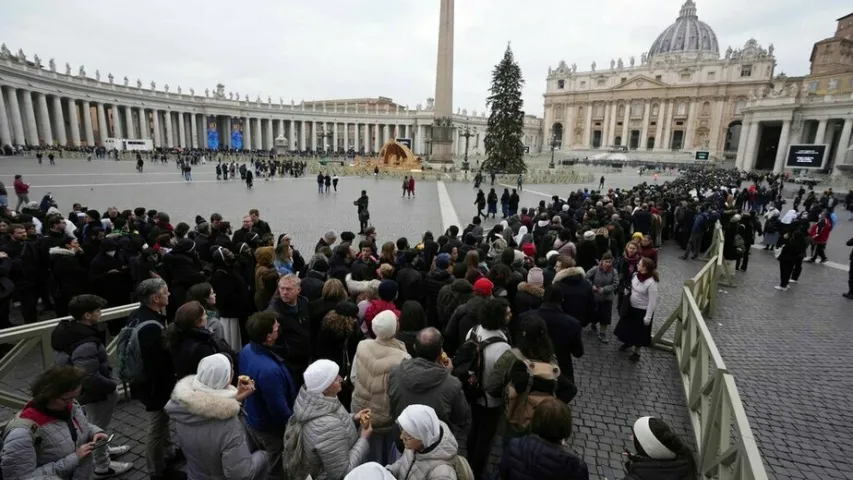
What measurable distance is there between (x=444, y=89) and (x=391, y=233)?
94.8 ft

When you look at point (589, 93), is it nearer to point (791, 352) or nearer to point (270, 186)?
point (270, 186)

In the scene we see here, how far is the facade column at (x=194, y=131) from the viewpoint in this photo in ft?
247

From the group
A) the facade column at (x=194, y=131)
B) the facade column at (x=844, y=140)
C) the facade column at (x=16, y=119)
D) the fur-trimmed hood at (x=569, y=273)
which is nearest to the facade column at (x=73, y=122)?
the facade column at (x=16, y=119)

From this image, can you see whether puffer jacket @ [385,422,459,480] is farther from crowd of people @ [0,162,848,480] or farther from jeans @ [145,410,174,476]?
jeans @ [145,410,174,476]

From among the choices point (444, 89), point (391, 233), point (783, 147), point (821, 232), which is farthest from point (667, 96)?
point (391, 233)

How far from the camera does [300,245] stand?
1267 cm

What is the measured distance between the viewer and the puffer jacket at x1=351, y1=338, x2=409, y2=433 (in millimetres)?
3426

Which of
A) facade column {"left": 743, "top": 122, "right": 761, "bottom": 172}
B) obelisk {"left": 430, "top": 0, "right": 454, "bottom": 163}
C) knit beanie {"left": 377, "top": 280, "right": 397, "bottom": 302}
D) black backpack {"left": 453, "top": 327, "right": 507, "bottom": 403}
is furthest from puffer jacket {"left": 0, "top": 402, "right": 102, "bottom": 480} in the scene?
facade column {"left": 743, "top": 122, "right": 761, "bottom": 172}

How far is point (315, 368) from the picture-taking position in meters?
2.78

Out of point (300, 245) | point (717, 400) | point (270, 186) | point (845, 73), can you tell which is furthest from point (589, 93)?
point (717, 400)

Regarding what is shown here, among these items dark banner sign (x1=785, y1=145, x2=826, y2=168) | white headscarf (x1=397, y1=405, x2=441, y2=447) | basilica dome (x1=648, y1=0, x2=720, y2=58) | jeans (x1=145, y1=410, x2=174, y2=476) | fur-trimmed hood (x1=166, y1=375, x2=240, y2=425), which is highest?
basilica dome (x1=648, y1=0, x2=720, y2=58)

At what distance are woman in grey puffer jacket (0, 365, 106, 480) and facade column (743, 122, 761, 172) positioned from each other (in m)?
65.7

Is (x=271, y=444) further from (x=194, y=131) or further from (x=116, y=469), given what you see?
(x=194, y=131)

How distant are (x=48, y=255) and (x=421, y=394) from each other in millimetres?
6972
